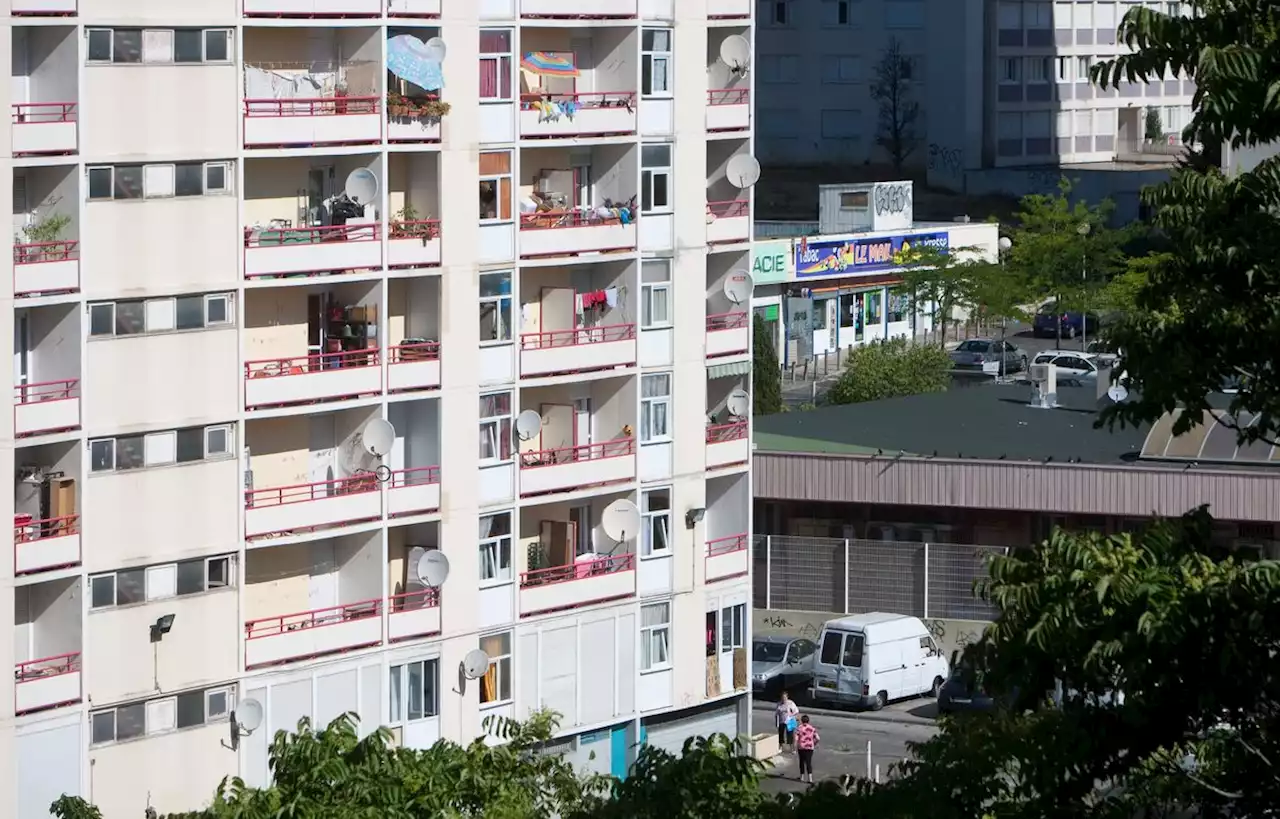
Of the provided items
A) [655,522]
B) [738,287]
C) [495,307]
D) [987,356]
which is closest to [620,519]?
[655,522]

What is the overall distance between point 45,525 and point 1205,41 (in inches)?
842

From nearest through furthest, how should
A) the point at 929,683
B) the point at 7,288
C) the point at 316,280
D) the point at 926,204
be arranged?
the point at 7,288 < the point at 316,280 < the point at 929,683 < the point at 926,204

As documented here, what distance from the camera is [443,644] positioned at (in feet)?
124

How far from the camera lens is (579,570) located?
39.9m

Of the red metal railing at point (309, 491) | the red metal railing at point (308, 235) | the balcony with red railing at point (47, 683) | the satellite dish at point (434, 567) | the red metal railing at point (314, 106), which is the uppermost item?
the red metal railing at point (314, 106)

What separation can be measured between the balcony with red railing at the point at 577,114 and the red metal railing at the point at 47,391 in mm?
8121

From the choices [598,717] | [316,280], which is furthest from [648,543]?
[316,280]

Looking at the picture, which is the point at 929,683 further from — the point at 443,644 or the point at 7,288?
the point at 7,288

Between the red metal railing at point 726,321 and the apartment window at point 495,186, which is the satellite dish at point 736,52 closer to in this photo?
the red metal railing at point 726,321

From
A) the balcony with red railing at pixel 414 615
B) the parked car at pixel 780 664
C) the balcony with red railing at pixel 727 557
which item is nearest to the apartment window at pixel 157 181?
the balcony with red railing at pixel 414 615

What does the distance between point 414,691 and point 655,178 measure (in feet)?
27.5

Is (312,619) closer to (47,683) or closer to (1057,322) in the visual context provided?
(47,683)

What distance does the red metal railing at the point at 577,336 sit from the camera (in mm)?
39188

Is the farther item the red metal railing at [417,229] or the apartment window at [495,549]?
the apartment window at [495,549]
